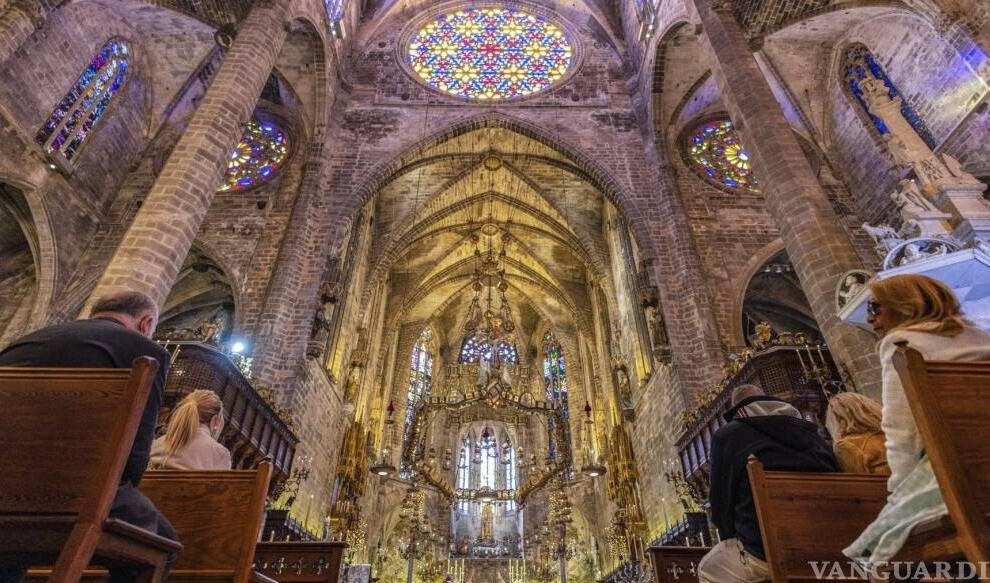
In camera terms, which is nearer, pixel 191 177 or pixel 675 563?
pixel 675 563

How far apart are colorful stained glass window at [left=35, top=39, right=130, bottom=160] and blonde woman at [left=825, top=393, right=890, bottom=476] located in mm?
14014

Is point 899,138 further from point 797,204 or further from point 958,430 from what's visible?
point 958,430

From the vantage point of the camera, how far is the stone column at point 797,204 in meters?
5.71

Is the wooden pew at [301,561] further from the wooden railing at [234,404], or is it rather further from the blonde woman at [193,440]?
the blonde woman at [193,440]

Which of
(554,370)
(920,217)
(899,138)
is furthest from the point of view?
(554,370)

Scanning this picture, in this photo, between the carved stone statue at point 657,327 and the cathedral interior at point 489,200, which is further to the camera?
the carved stone statue at point 657,327

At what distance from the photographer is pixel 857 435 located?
2709 mm

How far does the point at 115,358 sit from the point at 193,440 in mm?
1304

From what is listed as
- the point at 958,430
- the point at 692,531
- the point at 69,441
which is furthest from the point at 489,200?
the point at 958,430

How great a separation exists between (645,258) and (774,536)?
35.8 feet

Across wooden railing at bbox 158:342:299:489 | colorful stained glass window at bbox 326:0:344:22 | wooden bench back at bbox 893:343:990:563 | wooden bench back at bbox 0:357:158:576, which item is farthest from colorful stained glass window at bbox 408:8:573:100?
wooden bench back at bbox 893:343:990:563

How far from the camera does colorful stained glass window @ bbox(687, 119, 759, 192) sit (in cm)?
1470

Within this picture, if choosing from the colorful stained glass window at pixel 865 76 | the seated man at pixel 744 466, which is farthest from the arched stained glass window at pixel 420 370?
the seated man at pixel 744 466

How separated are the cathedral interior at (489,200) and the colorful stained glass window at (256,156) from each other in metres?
0.08
